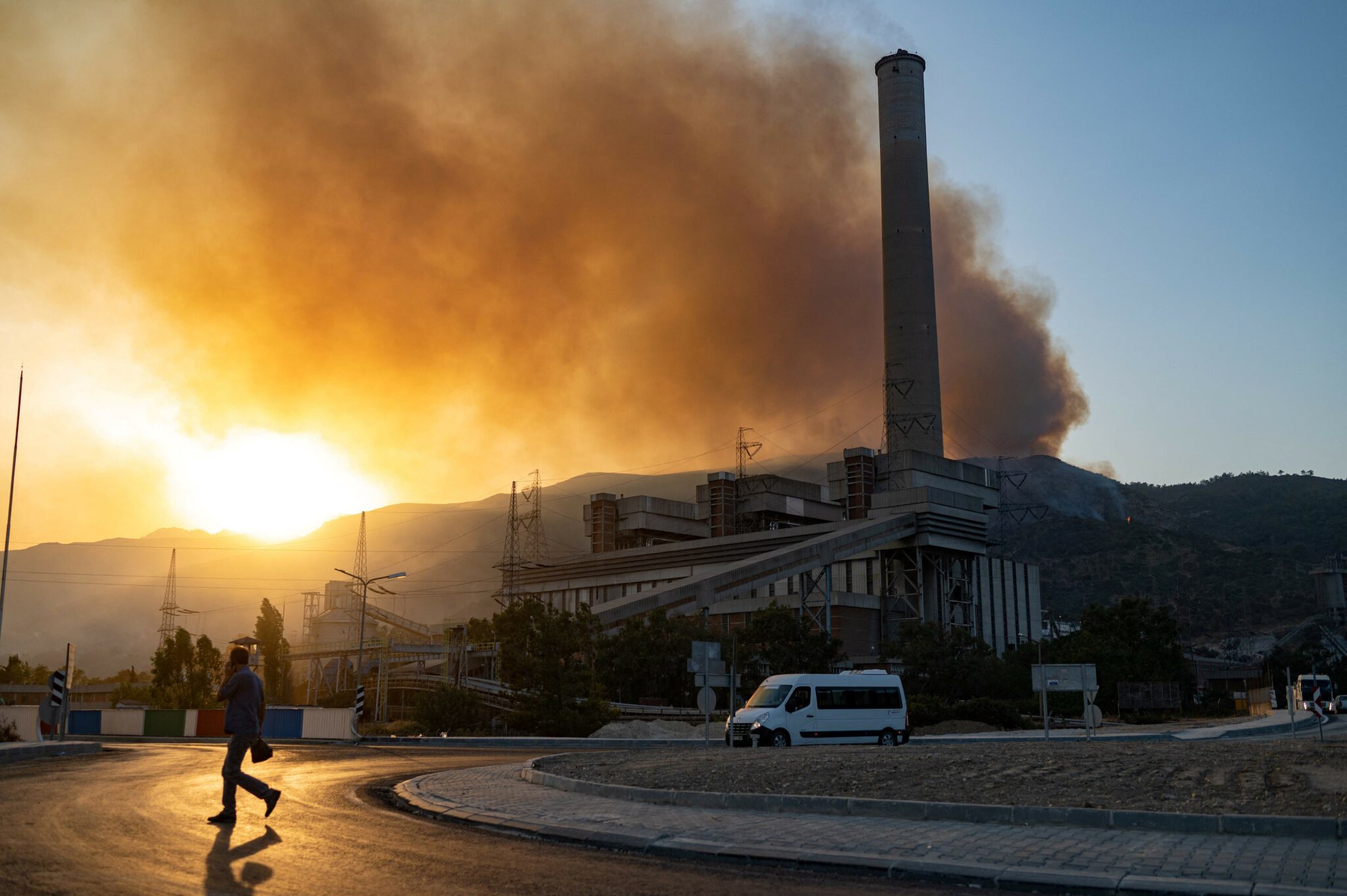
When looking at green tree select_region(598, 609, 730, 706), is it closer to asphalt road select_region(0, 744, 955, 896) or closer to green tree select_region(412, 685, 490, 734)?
green tree select_region(412, 685, 490, 734)

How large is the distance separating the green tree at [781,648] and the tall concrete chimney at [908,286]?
39.5 metres

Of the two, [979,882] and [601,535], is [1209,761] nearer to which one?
[979,882]

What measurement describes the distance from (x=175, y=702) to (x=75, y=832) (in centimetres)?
7077

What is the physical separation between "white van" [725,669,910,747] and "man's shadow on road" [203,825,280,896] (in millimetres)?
20562

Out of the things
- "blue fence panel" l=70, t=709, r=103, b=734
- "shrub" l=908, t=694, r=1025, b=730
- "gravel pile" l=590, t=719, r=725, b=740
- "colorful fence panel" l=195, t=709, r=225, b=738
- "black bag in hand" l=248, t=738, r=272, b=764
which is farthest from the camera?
"shrub" l=908, t=694, r=1025, b=730

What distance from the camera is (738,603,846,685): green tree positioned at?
6525 cm

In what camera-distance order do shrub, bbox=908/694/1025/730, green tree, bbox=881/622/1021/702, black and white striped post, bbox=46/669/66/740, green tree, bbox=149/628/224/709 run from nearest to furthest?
black and white striped post, bbox=46/669/66/740 < shrub, bbox=908/694/1025/730 < green tree, bbox=881/622/1021/702 < green tree, bbox=149/628/224/709

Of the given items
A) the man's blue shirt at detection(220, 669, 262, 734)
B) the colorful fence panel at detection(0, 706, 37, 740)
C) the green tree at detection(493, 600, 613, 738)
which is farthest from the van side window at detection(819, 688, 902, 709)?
the colorful fence panel at detection(0, 706, 37, 740)

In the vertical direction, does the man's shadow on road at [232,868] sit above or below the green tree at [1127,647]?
below

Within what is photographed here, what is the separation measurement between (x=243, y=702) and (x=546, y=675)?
32504mm

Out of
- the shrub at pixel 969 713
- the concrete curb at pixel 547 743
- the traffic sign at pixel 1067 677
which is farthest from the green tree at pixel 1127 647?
the concrete curb at pixel 547 743

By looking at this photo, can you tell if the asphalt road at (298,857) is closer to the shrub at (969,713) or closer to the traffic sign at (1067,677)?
the traffic sign at (1067,677)

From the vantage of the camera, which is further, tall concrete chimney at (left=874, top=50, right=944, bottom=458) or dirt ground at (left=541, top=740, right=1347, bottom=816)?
tall concrete chimney at (left=874, top=50, right=944, bottom=458)

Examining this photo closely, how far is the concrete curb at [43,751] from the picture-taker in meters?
23.4
